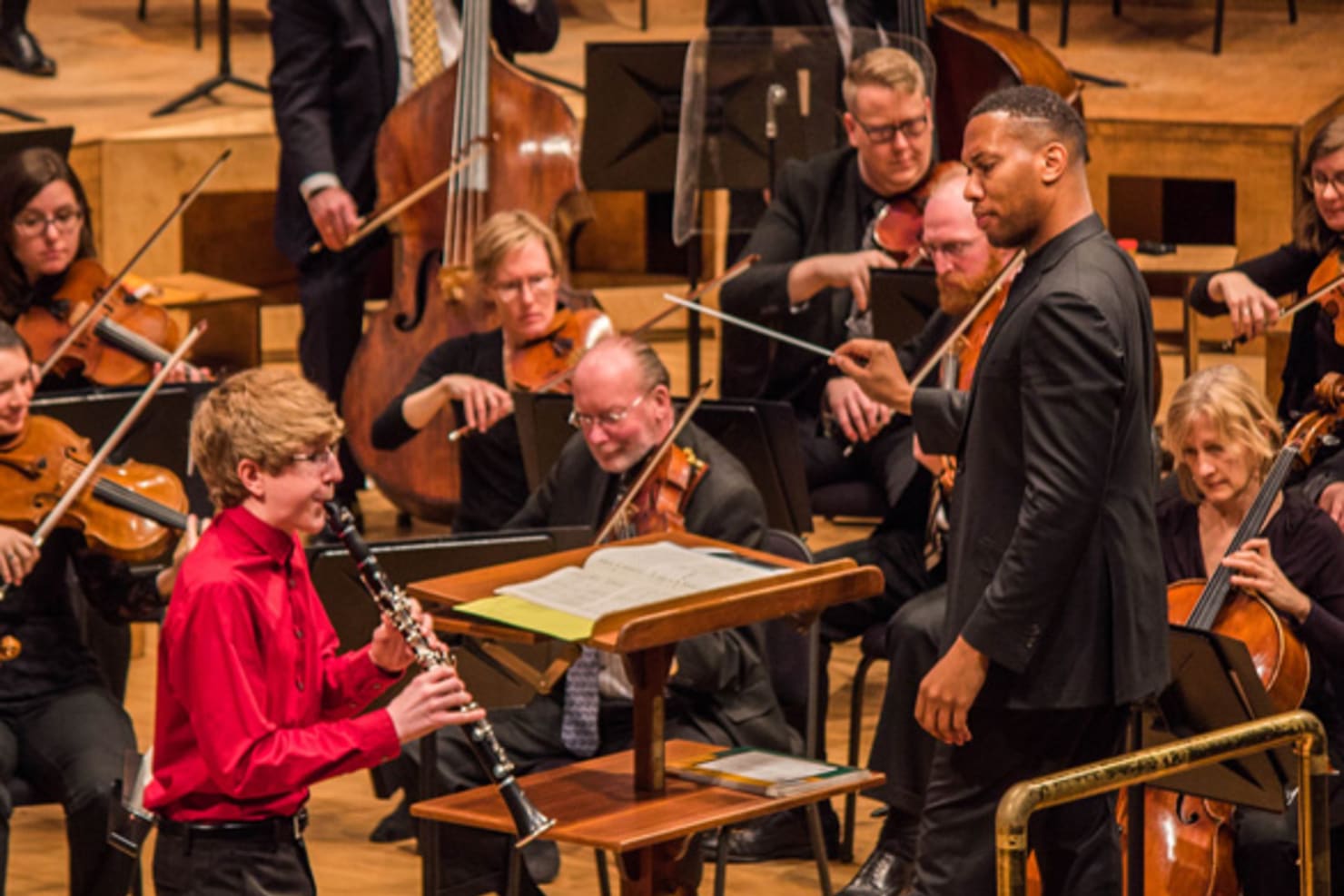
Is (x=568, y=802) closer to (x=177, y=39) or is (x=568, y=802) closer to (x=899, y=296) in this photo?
(x=899, y=296)

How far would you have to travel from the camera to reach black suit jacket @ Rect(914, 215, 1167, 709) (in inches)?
113

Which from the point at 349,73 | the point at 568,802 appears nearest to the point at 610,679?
the point at 568,802

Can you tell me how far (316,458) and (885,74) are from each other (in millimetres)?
2038

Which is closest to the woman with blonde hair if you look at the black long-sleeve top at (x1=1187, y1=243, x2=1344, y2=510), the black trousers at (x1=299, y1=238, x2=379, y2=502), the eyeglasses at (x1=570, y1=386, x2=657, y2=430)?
the black long-sleeve top at (x1=1187, y1=243, x2=1344, y2=510)

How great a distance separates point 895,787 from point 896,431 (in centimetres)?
101

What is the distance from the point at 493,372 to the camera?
4.97 metres

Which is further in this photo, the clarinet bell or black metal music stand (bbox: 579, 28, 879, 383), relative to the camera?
black metal music stand (bbox: 579, 28, 879, 383)

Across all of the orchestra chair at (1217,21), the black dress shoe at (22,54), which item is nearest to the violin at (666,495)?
the orchestra chair at (1217,21)

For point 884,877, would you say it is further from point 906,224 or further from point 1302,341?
point 906,224

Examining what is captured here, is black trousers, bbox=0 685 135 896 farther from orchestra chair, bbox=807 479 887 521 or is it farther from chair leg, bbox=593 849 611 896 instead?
orchestra chair, bbox=807 479 887 521

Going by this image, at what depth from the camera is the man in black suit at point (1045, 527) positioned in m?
2.86

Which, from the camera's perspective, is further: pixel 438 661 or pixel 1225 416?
pixel 1225 416

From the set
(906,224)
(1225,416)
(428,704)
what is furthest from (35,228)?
(1225,416)

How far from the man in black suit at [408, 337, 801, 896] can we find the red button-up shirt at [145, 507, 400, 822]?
964 mm
